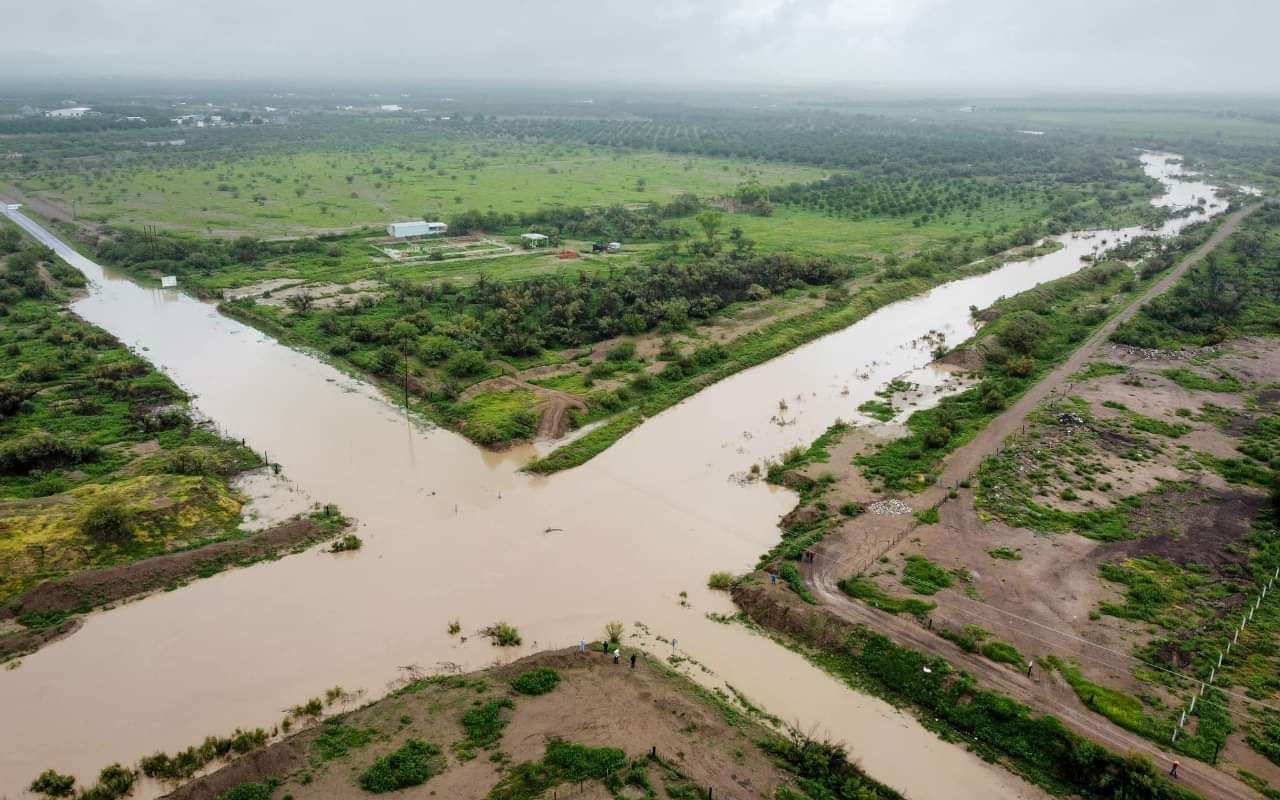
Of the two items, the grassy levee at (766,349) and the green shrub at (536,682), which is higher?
the grassy levee at (766,349)

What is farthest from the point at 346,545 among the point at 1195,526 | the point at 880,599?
the point at 1195,526

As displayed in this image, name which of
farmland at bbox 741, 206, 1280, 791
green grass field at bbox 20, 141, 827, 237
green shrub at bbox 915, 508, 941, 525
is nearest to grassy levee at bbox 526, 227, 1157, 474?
farmland at bbox 741, 206, 1280, 791

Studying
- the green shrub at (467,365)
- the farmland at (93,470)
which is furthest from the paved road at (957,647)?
the green shrub at (467,365)

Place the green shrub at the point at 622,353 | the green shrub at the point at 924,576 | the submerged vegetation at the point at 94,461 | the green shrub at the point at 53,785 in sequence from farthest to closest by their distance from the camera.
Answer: the green shrub at the point at 622,353 < the submerged vegetation at the point at 94,461 < the green shrub at the point at 924,576 < the green shrub at the point at 53,785

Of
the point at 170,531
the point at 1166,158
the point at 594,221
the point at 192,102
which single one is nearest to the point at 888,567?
the point at 170,531

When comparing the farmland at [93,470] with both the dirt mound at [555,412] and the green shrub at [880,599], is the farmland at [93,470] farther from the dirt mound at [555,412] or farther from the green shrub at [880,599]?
the green shrub at [880,599]

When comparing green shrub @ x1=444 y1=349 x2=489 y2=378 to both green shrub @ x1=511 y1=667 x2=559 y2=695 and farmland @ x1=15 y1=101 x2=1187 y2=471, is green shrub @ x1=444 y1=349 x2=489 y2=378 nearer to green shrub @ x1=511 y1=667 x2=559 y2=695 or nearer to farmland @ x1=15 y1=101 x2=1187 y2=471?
farmland @ x1=15 y1=101 x2=1187 y2=471
